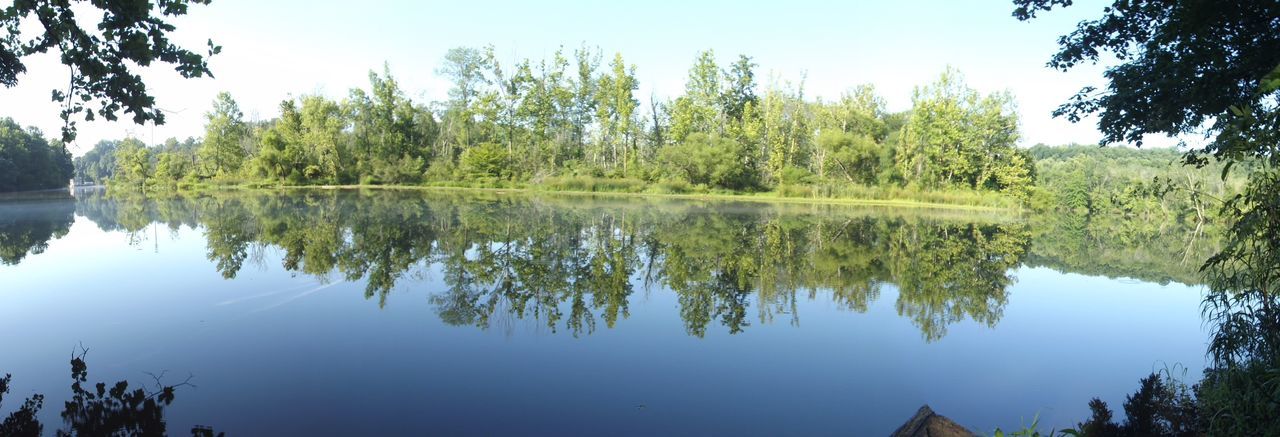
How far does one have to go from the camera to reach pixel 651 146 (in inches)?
2074

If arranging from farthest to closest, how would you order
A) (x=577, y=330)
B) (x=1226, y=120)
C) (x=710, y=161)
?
(x=710, y=161) < (x=577, y=330) < (x=1226, y=120)

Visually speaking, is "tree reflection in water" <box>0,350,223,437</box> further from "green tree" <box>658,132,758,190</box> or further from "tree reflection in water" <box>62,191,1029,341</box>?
"green tree" <box>658,132,758,190</box>

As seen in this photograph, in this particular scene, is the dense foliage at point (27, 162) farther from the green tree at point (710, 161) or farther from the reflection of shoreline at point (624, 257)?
the green tree at point (710, 161)

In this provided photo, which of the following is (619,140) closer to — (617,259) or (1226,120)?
(617,259)

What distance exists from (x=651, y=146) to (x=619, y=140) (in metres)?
4.89

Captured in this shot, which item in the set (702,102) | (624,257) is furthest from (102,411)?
(702,102)

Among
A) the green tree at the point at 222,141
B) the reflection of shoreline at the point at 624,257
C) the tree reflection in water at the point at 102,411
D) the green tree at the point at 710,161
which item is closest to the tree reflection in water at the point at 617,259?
the reflection of shoreline at the point at 624,257

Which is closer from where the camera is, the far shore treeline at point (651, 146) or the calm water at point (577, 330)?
the calm water at point (577, 330)

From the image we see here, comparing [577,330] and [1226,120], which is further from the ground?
[1226,120]

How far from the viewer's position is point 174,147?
297 ft

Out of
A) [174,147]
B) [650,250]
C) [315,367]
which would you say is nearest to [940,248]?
[650,250]

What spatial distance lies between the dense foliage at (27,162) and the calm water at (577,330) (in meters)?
44.1

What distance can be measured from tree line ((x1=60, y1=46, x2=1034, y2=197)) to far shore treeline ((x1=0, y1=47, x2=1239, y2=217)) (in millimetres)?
123

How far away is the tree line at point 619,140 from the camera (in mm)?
42938
